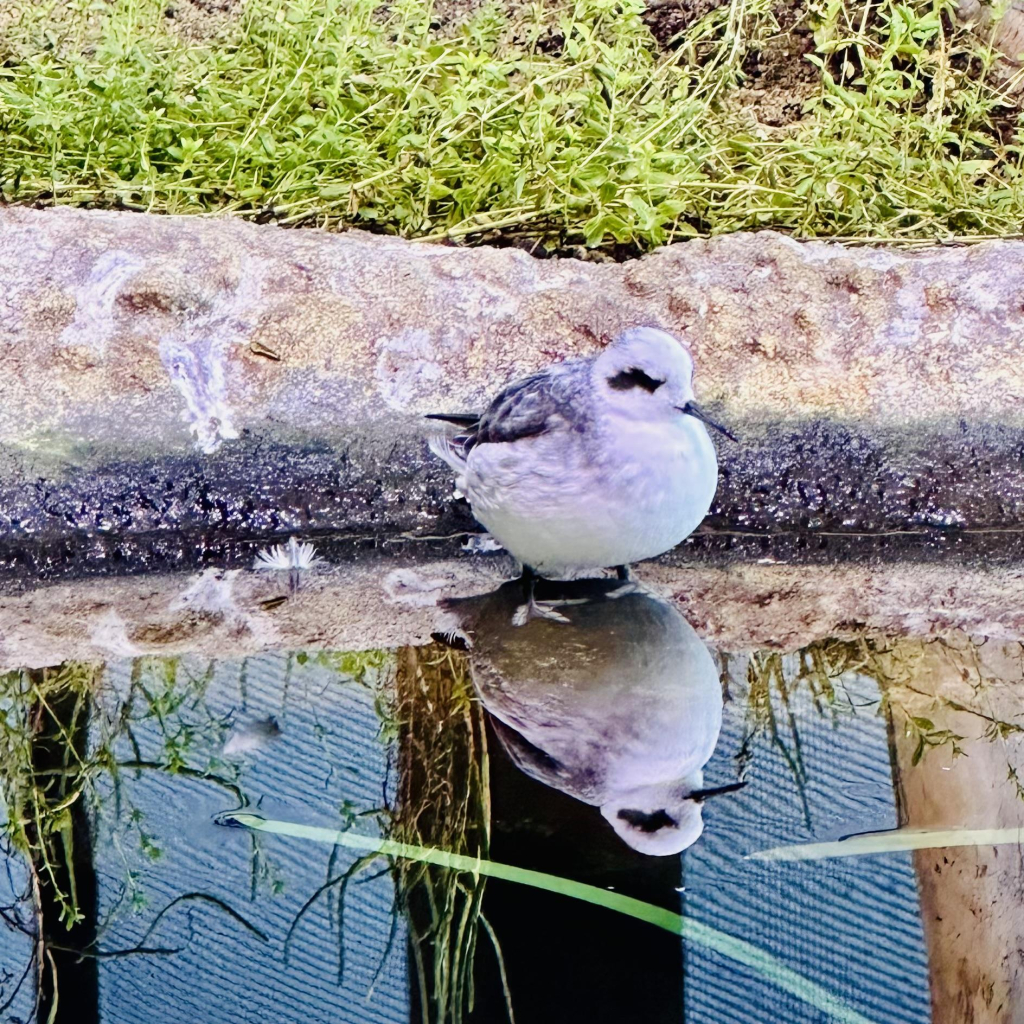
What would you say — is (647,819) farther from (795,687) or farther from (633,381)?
(633,381)

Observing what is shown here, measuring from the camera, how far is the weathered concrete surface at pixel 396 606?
403 cm

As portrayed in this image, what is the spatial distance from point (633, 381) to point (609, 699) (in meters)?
0.79

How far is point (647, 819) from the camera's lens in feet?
10.3

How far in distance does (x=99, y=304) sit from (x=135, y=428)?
0.39 m

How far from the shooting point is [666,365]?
3.56 meters

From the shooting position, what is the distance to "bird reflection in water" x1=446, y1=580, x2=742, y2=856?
3.24m

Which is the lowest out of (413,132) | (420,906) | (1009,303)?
(420,906)

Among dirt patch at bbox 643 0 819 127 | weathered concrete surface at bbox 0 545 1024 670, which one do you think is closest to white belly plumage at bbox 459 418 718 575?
weathered concrete surface at bbox 0 545 1024 670

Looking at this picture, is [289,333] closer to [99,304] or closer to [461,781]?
[99,304]

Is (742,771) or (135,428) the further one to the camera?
(135,428)

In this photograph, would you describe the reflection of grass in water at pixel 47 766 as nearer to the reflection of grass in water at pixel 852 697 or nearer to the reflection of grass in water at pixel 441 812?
the reflection of grass in water at pixel 441 812

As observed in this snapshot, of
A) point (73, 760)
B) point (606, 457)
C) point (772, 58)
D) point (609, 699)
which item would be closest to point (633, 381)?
point (606, 457)

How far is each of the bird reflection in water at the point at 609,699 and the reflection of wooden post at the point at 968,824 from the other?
1.47 ft

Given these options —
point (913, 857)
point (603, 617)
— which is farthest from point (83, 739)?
point (913, 857)
